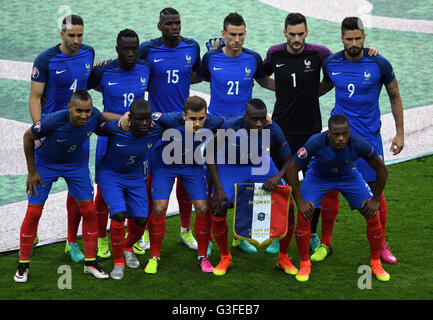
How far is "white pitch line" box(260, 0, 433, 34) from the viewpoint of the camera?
50.1 feet

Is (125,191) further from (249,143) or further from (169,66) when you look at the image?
(169,66)

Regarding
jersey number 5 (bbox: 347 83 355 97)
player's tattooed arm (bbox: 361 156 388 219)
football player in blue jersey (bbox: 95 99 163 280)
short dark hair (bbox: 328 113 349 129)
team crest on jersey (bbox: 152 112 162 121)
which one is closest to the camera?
short dark hair (bbox: 328 113 349 129)

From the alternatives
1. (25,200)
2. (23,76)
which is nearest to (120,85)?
(25,200)

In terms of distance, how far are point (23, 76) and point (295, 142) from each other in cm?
688

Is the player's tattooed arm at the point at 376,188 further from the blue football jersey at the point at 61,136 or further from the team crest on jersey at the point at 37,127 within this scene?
the team crest on jersey at the point at 37,127

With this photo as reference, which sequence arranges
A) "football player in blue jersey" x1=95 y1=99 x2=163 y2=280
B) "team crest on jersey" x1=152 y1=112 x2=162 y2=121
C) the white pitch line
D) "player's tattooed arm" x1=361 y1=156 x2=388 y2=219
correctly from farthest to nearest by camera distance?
the white pitch line
"team crest on jersey" x1=152 y1=112 x2=162 y2=121
"football player in blue jersey" x1=95 y1=99 x2=163 y2=280
"player's tattooed arm" x1=361 y1=156 x2=388 y2=219

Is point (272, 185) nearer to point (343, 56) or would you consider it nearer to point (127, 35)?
point (343, 56)

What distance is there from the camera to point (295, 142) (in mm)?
8062

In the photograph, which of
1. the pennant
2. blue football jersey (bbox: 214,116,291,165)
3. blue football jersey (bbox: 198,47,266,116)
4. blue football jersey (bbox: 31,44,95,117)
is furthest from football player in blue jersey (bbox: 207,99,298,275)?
blue football jersey (bbox: 31,44,95,117)

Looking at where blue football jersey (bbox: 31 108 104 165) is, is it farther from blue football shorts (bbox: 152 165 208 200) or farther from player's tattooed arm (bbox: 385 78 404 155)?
player's tattooed arm (bbox: 385 78 404 155)

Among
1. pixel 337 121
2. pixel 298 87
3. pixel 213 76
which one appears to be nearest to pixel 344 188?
pixel 337 121

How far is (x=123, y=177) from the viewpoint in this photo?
743cm

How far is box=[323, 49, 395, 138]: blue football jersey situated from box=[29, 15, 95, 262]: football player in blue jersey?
8.57 feet

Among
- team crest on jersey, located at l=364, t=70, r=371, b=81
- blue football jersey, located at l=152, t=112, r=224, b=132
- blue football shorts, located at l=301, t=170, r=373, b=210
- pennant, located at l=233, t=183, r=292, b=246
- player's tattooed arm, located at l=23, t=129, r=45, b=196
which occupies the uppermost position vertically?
team crest on jersey, located at l=364, t=70, r=371, b=81
